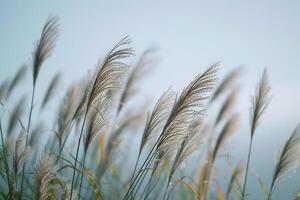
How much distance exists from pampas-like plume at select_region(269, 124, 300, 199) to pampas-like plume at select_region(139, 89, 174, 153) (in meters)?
1.49

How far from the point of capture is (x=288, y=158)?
12.6 feet

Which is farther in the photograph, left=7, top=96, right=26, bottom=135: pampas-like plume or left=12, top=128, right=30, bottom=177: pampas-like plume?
left=7, top=96, right=26, bottom=135: pampas-like plume

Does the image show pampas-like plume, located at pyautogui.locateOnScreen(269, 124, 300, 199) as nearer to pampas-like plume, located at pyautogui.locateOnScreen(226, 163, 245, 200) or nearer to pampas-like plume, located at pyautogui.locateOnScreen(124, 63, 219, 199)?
pampas-like plume, located at pyautogui.locateOnScreen(226, 163, 245, 200)

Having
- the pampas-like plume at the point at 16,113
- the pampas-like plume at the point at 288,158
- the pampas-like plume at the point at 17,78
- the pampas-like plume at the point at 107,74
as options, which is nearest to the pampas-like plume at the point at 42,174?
the pampas-like plume at the point at 107,74

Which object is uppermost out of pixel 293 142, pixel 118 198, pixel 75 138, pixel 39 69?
pixel 39 69

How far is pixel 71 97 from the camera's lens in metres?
4.21

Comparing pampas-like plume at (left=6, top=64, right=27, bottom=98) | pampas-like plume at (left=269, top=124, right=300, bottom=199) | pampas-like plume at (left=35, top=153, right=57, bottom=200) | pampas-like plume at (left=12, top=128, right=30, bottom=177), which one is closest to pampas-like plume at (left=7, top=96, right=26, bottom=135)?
pampas-like plume at (left=6, top=64, right=27, bottom=98)

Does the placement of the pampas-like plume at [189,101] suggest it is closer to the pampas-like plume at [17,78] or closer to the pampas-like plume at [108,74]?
the pampas-like plume at [108,74]

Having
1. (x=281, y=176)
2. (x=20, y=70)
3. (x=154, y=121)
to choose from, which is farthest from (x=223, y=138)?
(x=20, y=70)

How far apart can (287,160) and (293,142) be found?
0.56 feet

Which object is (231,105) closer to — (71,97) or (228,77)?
(228,77)

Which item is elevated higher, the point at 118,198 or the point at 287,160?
the point at 287,160

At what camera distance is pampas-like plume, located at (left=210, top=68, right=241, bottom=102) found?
5.43m

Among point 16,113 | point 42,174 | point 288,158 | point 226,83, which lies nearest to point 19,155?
point 42,174
